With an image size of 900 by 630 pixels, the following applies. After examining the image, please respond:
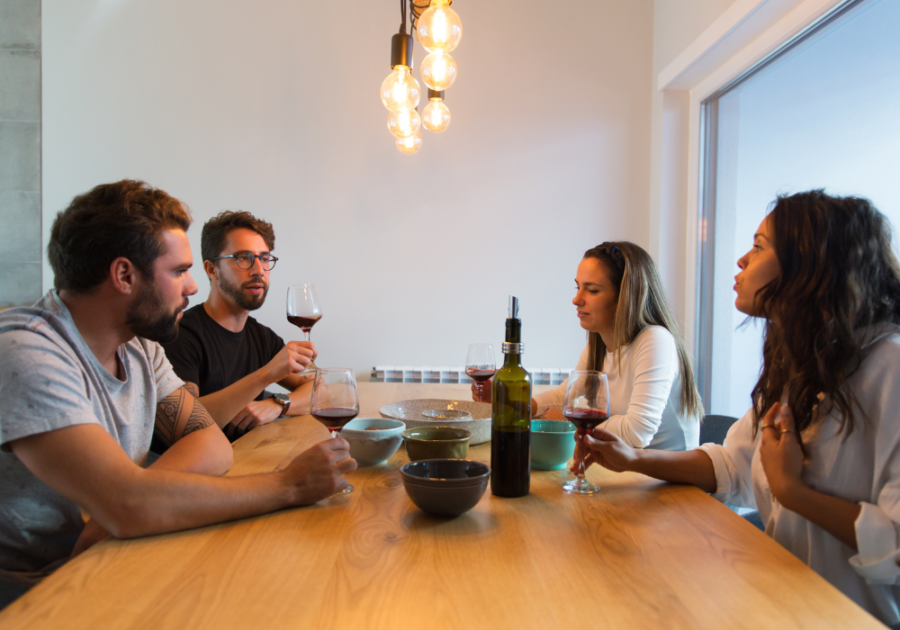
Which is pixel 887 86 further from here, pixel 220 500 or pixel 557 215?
pixel 220 500

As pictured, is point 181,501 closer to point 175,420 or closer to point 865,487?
point 175,420

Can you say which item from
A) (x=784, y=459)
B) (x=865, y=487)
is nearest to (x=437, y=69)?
(x=784, y=459)

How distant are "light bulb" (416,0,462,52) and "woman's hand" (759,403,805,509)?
128 centimetres

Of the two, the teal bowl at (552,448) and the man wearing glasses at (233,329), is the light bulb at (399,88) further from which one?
the teal bowl at (552,448)

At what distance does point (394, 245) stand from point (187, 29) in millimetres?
1760

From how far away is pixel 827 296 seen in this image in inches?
45.0

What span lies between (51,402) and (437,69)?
1403 millimetres

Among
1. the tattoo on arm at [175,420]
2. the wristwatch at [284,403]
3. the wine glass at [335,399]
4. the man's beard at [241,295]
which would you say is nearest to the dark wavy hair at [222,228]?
the man's beard at [241,295]

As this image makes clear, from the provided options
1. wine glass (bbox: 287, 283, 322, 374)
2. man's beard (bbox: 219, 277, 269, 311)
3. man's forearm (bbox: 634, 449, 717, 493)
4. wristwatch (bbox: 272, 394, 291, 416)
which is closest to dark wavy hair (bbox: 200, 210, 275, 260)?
man's beard (bbox: 219, 277, 269, 311)

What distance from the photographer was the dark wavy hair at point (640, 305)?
2.00 m

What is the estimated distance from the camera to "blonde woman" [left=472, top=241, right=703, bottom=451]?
74.4 inches

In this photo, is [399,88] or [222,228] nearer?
[399,88]

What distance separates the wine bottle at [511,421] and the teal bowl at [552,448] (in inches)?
6.9

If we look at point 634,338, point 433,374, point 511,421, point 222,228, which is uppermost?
point 222,228
